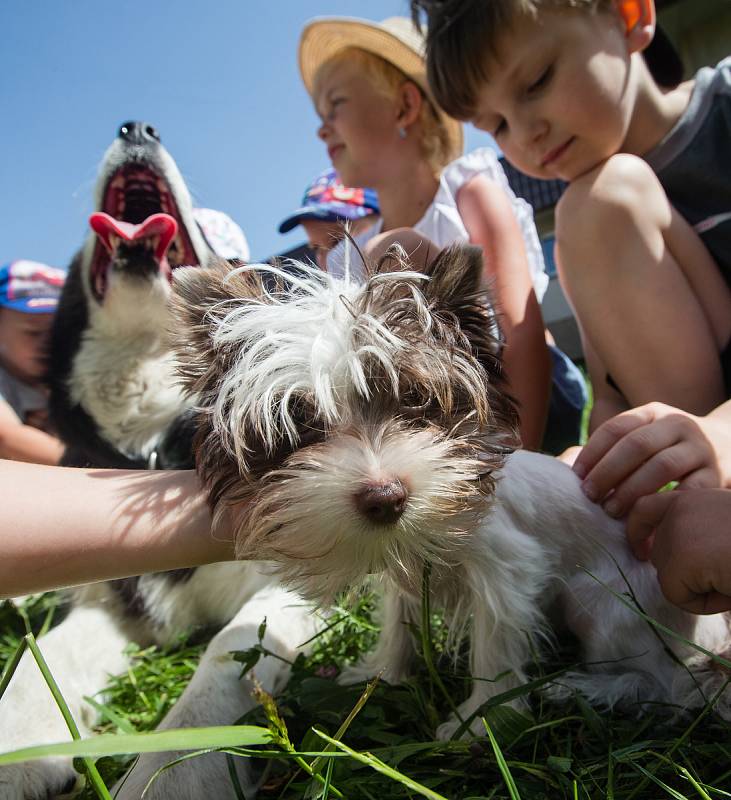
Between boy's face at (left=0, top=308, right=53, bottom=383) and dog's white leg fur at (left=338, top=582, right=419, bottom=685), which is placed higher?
boy's face at (left=0, top=308, right=53, bottom=383)

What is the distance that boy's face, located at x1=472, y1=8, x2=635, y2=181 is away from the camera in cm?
284

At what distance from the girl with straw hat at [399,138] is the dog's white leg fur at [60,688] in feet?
8.98

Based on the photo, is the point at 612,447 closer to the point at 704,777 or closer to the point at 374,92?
the point at 704,777

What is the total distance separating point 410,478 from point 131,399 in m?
2.03

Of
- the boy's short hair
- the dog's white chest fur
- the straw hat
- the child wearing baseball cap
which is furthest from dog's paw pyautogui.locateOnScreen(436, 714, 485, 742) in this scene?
the child wearing baseball cap

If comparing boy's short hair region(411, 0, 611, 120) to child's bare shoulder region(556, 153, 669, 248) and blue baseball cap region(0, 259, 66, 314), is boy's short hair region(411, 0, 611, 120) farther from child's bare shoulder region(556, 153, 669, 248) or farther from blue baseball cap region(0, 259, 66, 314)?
blue baseball cap region(0, 259, 66, 314)

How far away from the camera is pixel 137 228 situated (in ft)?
10.2

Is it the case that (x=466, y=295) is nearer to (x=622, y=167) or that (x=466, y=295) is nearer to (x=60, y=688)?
(x=622, y=167)

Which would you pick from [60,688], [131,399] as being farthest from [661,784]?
[131,399]

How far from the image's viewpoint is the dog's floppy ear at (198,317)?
185cm

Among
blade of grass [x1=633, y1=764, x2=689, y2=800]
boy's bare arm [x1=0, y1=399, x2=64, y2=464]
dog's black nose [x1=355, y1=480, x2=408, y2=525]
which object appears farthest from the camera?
boy's bare arm [x1=0, y1=399, x2=64, y2=464]

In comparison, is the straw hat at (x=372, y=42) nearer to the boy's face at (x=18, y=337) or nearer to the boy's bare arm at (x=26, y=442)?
the boy's face at (x=18, y=337)

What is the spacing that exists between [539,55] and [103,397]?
265cm

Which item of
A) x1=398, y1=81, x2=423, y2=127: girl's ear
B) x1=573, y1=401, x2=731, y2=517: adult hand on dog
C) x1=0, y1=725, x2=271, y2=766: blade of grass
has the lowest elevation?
x1=573, y1=401, x2=731, y2=517: adult hand on dog
